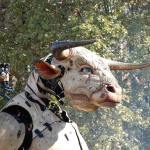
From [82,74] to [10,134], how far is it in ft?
2.10

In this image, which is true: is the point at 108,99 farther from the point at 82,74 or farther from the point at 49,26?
the point at 49,26

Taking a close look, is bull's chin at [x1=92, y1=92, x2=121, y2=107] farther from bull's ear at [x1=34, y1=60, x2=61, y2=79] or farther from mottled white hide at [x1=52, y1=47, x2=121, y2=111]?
bull's ear at [x1=34, y1=60, x2=61, y2=79]

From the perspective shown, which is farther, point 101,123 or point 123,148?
point 123,148

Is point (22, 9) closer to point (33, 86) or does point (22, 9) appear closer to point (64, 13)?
point (64, 13)

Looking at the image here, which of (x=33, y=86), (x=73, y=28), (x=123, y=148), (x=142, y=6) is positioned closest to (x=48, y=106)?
(x=33, y=86)

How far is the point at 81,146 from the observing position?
4.14m

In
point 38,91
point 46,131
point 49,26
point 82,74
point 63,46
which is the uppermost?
point 63,46

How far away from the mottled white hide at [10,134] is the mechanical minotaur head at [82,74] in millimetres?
404

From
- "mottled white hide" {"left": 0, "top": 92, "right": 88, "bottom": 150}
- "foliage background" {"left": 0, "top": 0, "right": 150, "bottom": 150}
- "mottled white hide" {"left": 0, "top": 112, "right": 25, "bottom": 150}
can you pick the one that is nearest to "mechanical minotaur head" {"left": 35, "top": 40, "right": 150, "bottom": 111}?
"mottled white hide" {"left": 0, "top": 92, "right": 88, "bottom": 150}

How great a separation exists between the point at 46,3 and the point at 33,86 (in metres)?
10.2

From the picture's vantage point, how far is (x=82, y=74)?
3.98m

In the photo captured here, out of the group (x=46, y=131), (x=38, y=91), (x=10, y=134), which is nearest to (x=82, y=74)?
(x=38, y=91)

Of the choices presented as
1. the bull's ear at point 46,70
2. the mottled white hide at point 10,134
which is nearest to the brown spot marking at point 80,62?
the bull's ear at point 46,70

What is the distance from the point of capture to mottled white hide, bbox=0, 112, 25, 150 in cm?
378
